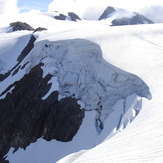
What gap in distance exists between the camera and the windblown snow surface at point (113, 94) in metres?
7.69

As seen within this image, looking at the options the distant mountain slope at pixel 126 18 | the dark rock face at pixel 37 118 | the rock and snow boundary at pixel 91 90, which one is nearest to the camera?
the rock and snow boundary at pixel 91 90

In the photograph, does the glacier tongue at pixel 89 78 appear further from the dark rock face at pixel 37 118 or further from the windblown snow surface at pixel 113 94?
the dark rock face at pixel 37 118

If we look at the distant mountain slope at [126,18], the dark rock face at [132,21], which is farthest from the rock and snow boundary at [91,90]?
the dark rock face at [132,21]

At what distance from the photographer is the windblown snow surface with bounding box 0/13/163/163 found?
25.2 feet

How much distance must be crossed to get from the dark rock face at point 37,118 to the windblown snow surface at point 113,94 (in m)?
0.66

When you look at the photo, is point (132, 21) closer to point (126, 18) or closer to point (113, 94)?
point (126, 18)

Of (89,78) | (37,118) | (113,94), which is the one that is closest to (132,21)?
(89,78)

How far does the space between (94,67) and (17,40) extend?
28.7 metres

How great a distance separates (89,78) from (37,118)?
604cm

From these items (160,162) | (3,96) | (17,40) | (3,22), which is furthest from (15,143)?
(3,22)

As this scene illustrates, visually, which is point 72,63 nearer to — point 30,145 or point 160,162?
point 30,145

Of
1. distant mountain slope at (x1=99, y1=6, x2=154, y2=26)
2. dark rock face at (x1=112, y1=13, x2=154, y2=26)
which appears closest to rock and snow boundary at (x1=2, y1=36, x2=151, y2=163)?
distant mountain slope at (x1=99, y1=6, x2=154, y2=26)

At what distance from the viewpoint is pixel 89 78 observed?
17.6m

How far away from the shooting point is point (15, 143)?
17.1 meters
